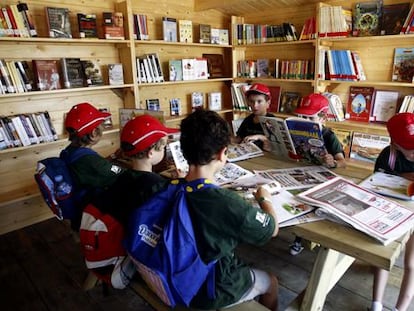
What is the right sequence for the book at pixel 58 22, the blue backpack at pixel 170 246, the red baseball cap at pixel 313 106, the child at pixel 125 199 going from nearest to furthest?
the blue backpack at pixel 170 246 → the child at pixel 125 199 → the red baseball cap at pixel 313 106 → the book at pixel 58 22

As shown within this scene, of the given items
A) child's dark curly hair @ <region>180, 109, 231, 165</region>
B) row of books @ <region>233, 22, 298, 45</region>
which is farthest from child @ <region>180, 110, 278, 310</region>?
row of books @ <region>233, 22, 298, 45</region>

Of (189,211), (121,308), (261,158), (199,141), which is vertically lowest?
(121,308)

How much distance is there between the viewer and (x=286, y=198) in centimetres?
131

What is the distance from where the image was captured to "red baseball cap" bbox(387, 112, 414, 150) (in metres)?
1.42

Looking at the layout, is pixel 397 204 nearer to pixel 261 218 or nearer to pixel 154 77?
pixel 261 218

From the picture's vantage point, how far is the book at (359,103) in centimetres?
325

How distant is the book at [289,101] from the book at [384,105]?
2.72ft

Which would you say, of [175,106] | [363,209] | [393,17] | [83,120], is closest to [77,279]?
[83,120]

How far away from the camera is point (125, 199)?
130 centimetres

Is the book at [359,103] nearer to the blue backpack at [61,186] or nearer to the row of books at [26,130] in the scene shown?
the blue backpack at [61,186]

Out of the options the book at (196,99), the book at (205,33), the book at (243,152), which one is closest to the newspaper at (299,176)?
the book at (243,152)

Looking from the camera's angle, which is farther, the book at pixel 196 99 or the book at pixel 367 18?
the book at pixel 196 99

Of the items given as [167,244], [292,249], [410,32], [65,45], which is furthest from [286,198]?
[65,45]

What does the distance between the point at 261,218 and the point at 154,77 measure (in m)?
2.70
